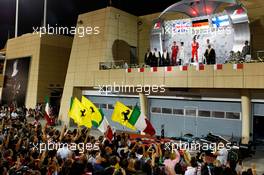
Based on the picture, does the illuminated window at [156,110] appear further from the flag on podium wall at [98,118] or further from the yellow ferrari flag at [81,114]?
the flag on podium wall at [98,118]

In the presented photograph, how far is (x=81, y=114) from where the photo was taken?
13938 mm

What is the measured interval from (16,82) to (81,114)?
27.2m

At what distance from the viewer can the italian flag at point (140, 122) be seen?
12695 millimetres

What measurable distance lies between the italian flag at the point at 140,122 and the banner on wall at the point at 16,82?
27177 millimetres

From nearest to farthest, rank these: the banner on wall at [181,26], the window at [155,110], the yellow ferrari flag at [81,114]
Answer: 1. the yellow ferrari flag at [81,114]
2. the window at [155,110]
3. the banner on wall at [181,26]

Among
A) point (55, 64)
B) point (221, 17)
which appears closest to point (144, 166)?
point (221, 17)

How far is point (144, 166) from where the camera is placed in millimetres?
9516

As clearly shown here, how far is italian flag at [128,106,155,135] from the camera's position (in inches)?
500

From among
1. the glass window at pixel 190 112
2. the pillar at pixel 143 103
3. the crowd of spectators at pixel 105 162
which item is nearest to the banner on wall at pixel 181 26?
the pillar at pixel 143 103

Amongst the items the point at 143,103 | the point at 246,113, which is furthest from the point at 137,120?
the point at 143,103

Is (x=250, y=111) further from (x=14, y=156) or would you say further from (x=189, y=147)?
(x=14, y=156)

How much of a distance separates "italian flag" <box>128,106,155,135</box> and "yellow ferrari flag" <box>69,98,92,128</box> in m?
2.04

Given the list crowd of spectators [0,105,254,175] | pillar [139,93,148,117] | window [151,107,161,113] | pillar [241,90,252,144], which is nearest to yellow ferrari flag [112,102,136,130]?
crowd of spectators [0,105,254,175]

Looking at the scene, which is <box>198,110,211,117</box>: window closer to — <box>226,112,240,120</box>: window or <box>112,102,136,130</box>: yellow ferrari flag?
<box>226,112,240,120</box>: window
